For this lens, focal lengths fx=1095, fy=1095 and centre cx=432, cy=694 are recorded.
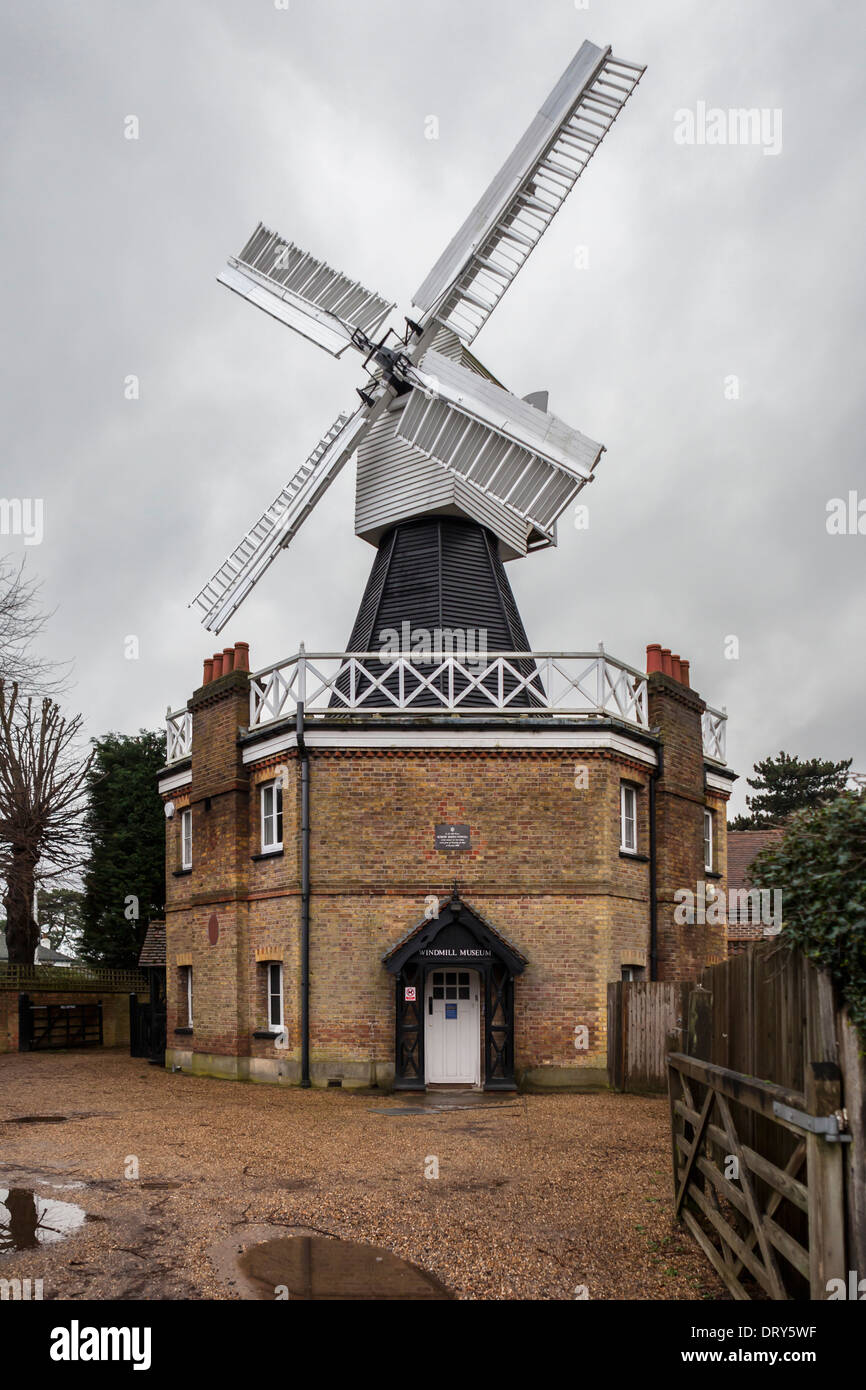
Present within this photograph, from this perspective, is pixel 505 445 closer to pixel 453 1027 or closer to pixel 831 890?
pixel 453 1027

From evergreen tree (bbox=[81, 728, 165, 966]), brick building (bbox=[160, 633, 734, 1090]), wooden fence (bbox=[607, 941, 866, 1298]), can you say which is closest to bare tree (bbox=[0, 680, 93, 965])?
evergreen tree (bbox=[81, 728, 165, 966])

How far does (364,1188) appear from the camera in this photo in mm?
10227

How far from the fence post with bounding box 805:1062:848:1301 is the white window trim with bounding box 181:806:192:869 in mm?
20189

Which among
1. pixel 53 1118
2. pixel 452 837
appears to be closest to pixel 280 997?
pixel 452 837

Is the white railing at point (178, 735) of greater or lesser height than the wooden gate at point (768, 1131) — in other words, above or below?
above

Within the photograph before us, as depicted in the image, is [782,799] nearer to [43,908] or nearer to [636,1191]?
[43,908]

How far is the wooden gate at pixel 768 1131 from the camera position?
4.95 meters

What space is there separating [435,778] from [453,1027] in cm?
423

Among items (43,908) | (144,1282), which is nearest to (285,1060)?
(144,1282)

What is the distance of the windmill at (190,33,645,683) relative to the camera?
20609 millimetres

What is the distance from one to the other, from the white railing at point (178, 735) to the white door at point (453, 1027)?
27.7ft

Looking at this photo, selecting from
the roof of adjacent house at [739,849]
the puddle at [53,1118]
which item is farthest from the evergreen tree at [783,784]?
the puddle at [53,1118]

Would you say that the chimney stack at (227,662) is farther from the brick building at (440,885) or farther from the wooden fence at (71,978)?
the wooden fence at (71,978)

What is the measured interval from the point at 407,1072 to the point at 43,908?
998 inches
